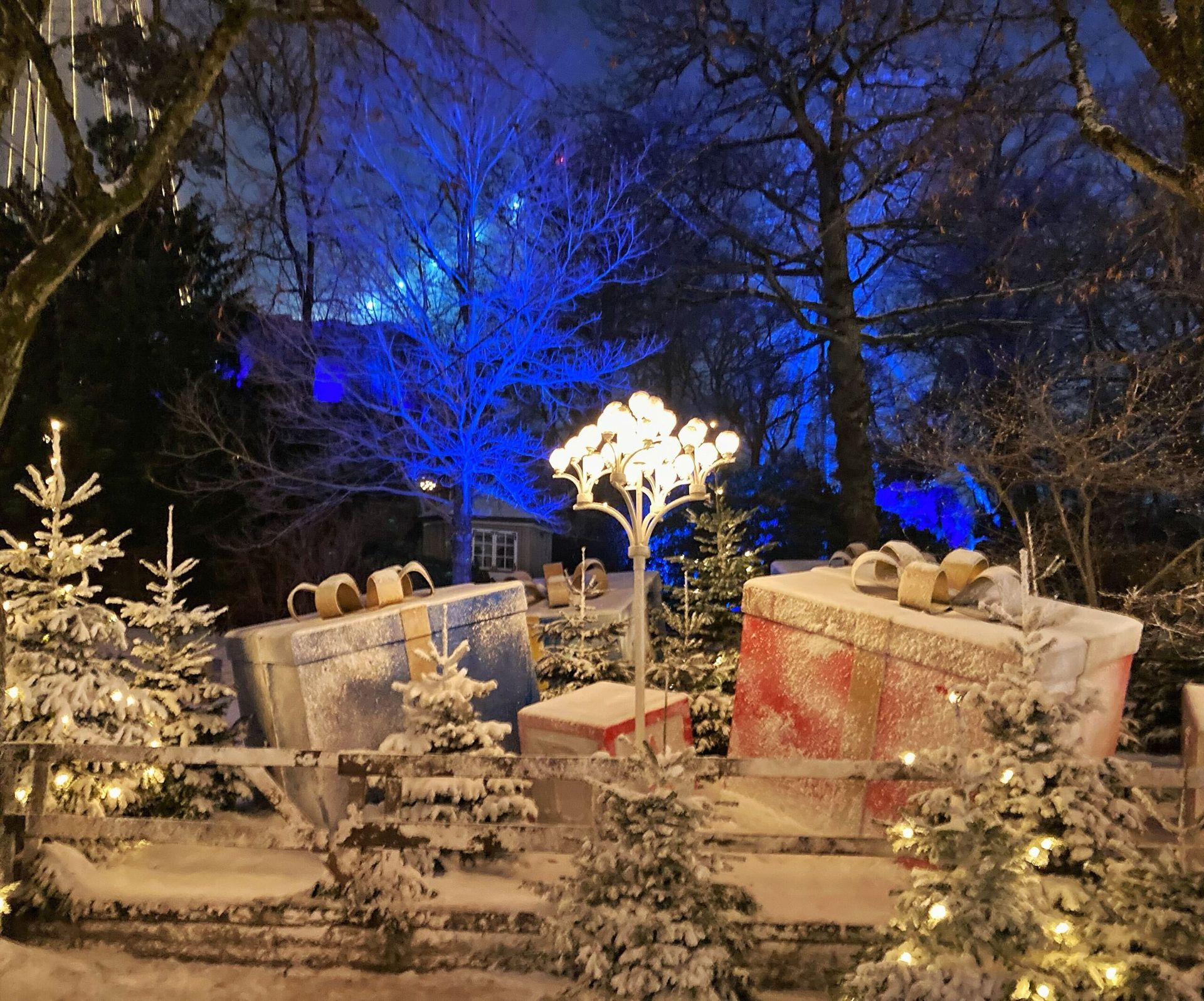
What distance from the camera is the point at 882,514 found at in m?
18.0

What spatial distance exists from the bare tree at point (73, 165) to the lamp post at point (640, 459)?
3.28 meters

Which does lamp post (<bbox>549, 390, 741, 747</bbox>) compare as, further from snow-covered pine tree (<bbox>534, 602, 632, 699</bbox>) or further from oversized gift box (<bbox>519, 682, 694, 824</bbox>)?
snow-covered pine tree (<bbox>534, 602, 632, 699</bbox>)

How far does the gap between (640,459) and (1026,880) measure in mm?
3706

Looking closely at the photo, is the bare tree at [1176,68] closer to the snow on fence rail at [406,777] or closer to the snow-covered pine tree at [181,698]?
the snow on fence rail at [406,777]

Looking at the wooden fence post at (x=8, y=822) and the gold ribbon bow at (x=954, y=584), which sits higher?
the gold ribbon bow at (x=954, y=584)

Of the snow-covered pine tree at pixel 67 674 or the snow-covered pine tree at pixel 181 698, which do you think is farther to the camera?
the snow-covered pine tree at pixel 181 698

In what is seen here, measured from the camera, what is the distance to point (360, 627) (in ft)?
21.8

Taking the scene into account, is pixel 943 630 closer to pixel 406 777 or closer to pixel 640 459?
pixel 640 459

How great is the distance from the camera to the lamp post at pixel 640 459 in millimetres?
6191

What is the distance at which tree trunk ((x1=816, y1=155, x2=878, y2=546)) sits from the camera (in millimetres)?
15812

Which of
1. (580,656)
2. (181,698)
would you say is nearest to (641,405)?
(580,656)

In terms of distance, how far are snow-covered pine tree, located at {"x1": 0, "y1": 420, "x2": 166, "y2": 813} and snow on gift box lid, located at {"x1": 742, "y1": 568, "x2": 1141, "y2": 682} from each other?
4657 mm

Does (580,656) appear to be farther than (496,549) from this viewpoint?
No

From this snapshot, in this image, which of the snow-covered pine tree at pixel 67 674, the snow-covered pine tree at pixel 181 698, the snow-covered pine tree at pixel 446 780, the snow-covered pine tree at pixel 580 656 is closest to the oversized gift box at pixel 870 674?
the snow-covered pine tree at pixel 580 656
